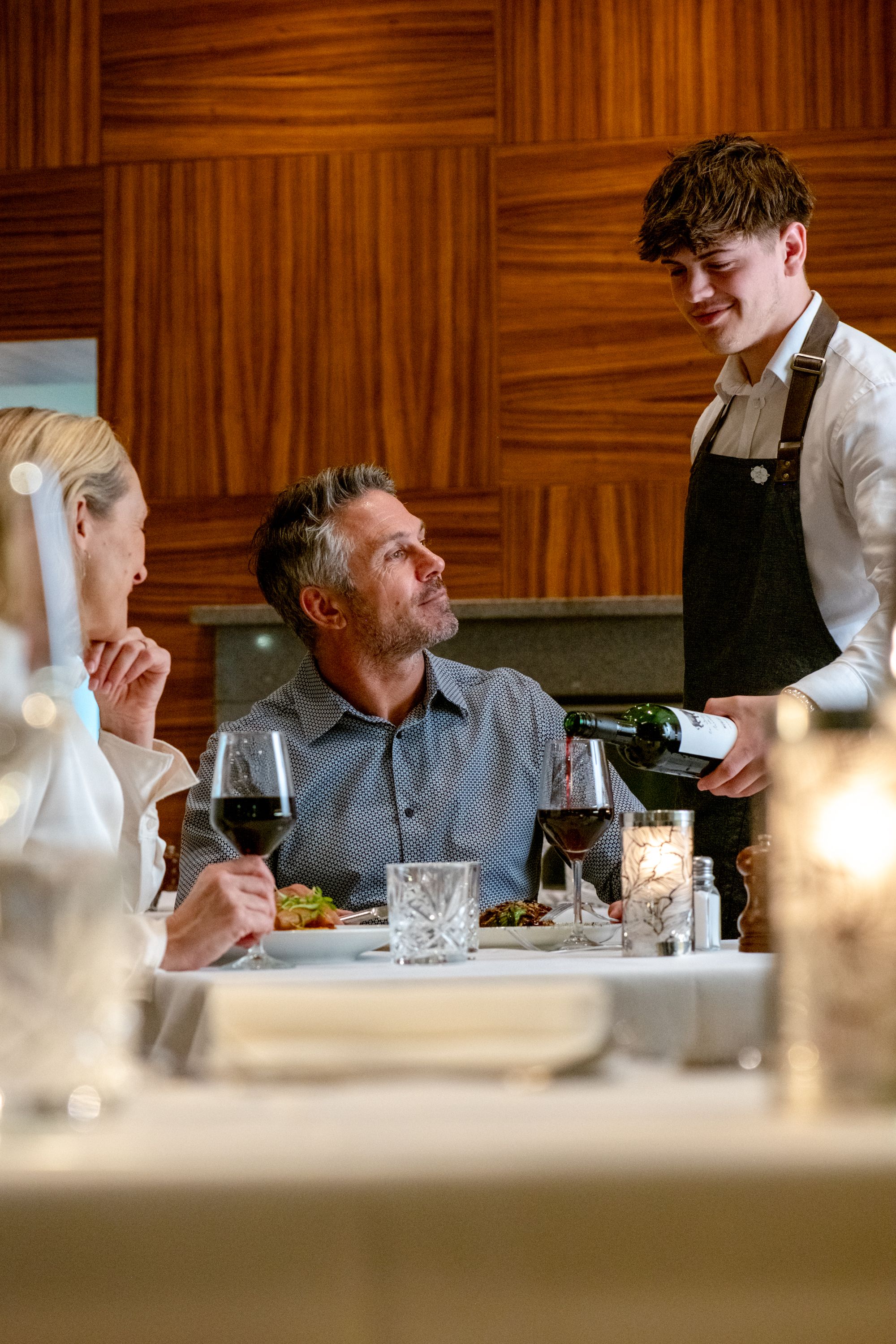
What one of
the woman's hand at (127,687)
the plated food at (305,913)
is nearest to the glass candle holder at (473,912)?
the plated food at (305,913)

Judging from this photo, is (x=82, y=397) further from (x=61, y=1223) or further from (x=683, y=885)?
(x=61, y=1223)

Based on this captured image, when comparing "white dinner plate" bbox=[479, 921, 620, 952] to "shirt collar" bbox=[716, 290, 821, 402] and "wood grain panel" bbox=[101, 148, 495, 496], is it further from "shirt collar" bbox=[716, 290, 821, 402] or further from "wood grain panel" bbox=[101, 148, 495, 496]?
"wood grain panel" bbox=[101, 148, 495, 496]

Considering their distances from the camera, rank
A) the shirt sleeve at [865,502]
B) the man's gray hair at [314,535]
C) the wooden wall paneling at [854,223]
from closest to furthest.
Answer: the shirt sleeve at [865,502] → the man's gray hair at [314,535] → the wooden wall paneling at [854,223]

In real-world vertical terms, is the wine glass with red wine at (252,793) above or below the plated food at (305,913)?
above

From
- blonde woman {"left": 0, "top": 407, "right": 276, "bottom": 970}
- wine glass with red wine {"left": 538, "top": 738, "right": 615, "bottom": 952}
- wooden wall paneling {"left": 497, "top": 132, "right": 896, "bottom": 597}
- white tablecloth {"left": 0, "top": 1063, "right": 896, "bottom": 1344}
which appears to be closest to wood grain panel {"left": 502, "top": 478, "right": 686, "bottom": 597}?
wooden wall paneling {"left": 497, "top": 132, "right": 896, "bottom": 597}

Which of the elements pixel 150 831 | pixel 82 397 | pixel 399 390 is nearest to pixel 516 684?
pixel 150 831

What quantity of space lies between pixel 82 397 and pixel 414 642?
2.22 metres

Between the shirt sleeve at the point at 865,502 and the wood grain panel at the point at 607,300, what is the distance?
1655mm

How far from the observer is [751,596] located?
8.11 ft

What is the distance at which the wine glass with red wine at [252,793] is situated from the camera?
1.30 metres

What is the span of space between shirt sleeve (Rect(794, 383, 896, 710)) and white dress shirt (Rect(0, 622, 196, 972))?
2.69 ft

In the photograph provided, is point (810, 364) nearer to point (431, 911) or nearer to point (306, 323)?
point (431, 911)

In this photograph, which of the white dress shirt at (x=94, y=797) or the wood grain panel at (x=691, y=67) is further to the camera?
the wood grain panel at (x=691, y=67)

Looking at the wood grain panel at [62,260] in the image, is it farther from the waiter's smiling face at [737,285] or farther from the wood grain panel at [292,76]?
the waiter's smiling face at [737,285]
